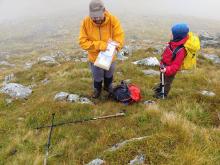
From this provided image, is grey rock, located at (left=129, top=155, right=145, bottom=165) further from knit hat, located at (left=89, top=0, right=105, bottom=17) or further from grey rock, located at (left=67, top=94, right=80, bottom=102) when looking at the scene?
knit hat, located at (left=89, top=0, right=105, bottom=17)

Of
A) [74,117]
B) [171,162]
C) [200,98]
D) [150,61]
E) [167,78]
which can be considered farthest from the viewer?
[150,61]

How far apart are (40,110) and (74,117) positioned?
1.21 m

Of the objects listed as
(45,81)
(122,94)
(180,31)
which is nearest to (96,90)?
(122,94)

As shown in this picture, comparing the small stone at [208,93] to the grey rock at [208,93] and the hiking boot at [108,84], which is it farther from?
the hiking boot at [108,84]

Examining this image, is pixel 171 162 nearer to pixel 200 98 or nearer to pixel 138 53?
pixel 200 98

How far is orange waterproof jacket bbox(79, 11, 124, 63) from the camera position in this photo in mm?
11179

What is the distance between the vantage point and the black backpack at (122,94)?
1126 centimetres

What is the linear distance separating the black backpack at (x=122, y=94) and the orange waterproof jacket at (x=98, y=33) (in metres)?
1.35

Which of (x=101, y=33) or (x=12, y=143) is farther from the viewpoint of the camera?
(x=101, y=33)

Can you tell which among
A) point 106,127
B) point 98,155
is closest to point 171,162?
point 98,155

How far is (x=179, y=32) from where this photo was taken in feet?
35.3

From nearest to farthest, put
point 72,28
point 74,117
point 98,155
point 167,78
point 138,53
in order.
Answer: point 98,155
point 74,117
point 167,78
point 138,53
point 72,28

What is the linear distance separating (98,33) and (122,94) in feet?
6.77

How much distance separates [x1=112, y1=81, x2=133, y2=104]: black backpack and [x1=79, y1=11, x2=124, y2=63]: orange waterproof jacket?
4.41ft
